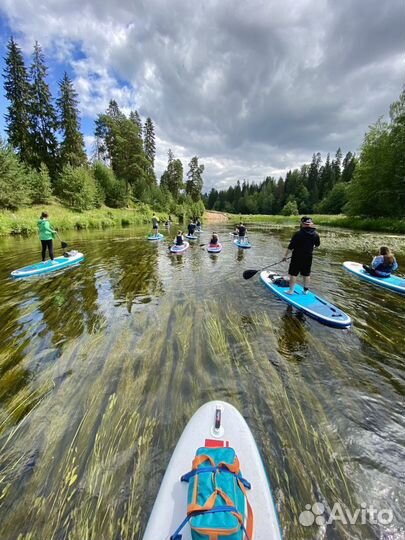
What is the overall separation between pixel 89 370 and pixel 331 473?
4456 millimetres

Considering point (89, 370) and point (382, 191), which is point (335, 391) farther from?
point (382, 191)

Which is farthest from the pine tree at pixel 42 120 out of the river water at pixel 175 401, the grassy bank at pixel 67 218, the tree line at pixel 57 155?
the river water at pixel 175 401

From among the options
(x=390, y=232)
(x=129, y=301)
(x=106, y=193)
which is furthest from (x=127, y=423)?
(x=106, y=193)

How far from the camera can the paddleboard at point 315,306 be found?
6480 millimetres

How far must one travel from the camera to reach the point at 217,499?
2037 millimetres

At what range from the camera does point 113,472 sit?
2.89 m

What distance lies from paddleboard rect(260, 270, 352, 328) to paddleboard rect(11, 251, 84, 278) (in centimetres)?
1072

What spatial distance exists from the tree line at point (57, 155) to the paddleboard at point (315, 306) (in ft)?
112

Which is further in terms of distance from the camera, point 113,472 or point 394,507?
point 113,472

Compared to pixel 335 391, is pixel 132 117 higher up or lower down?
higher up

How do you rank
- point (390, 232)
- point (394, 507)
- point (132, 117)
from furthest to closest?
point (132, 117) → point (390, 232) → point (394, 507)

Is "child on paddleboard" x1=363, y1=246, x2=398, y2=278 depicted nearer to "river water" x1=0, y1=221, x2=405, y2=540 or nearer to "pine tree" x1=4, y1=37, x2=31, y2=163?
"river water" x1=0, y1=221, x2=405, y2=540

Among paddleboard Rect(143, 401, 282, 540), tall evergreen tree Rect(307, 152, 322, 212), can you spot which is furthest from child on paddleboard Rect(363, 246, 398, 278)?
tall evergreen tree Rect(307, 152, 322, 212)

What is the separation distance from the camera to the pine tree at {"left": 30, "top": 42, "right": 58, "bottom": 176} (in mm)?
39672
